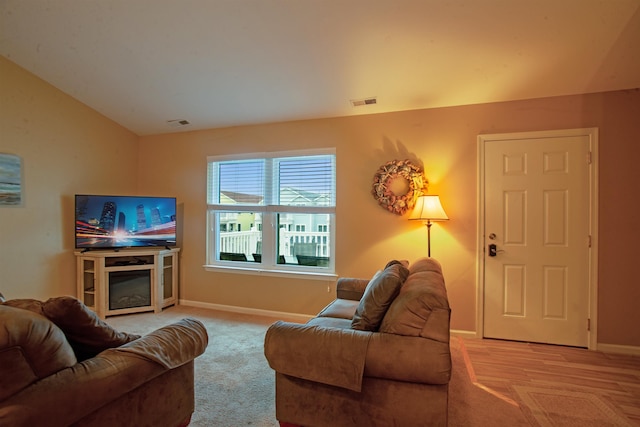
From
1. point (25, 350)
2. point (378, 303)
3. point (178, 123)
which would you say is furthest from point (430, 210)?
point (178, 123)

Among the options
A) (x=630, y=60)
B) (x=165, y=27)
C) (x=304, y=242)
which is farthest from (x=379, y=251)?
(x=165, y=27)

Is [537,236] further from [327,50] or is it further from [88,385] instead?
[88,385]

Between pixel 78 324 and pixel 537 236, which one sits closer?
pixel 78 324

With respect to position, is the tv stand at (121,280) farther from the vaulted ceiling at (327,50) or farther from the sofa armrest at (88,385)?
the sofa armrest at (88,385)

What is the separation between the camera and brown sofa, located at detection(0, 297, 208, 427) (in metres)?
A: 1.08

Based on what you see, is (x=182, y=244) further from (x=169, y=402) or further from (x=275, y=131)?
(x=169, y=402)

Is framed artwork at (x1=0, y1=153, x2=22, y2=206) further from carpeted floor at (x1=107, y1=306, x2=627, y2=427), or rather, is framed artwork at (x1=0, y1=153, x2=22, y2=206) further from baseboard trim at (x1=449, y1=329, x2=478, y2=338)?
baseboard trim at (x1=449, y1=329, x2=478, y2=338)

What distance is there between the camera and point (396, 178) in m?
3.43

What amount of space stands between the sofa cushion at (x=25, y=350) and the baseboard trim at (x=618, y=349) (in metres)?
4.04

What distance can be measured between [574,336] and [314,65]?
3529 mm

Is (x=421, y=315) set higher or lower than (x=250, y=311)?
higher

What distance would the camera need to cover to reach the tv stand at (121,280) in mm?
3887

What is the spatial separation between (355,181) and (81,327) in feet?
9.30

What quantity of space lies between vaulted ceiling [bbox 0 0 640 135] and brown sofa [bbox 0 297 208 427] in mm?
2256
